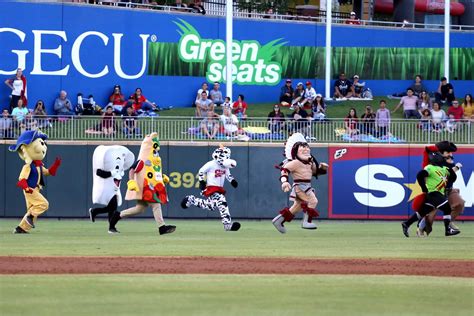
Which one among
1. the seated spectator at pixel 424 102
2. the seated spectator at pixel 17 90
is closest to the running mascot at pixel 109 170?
the seated spectator at pixel 17 90

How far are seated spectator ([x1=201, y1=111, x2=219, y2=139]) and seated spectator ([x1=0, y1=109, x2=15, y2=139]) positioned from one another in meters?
4.43

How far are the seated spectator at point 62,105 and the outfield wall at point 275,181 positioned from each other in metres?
1.97

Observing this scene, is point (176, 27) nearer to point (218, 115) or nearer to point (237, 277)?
point (218, 115)

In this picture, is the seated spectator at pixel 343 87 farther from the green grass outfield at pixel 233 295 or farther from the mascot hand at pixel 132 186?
the green grass outfield at pixel 233 295

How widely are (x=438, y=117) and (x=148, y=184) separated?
11.1 meters

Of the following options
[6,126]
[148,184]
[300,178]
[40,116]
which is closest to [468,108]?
[300,178]

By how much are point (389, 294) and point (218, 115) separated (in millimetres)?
18864

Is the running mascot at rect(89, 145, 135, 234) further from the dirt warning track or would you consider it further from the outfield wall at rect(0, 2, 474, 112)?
the outfield wall at rect(0, 2, 474, 112)

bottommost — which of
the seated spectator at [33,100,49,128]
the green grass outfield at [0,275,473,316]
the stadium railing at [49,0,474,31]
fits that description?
the green grass outfield at [0,275,473,316]

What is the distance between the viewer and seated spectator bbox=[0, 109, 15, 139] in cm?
3055

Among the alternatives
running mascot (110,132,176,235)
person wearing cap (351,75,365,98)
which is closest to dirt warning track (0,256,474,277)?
running mascot (110,132,176,235)

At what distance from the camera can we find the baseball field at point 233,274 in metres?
12.6

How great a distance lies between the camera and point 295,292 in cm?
1374

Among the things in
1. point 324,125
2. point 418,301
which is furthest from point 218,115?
point 418,301
